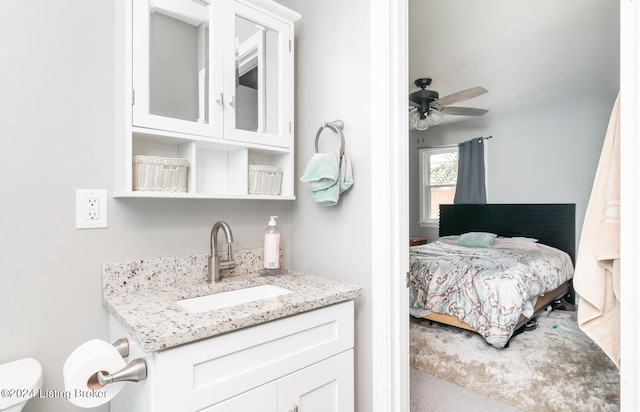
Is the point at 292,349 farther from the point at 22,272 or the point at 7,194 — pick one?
the point at 7,194

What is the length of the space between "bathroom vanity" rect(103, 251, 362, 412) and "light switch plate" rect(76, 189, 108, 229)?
0.16 m

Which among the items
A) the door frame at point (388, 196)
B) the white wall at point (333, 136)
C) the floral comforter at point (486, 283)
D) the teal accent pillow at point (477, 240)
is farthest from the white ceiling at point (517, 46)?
the floral comforter at point (486, 283)

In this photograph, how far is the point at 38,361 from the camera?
1.10m

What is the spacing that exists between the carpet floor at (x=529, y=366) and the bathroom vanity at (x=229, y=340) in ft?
4.63

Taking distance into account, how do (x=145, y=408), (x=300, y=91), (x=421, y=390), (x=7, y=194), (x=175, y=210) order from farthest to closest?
(x=421, y=390) → (x=300, y=91) → (x=175, y=210) → (x=7, y=194) → (x=145, y=408)

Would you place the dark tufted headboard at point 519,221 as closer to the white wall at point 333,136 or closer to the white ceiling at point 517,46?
the white ceiling at point 517,46

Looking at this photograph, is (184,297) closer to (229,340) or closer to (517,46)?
(229,340)

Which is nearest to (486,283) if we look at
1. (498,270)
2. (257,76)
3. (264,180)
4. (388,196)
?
(498,270)

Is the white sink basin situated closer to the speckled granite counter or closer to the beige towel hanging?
the speckled granite counter

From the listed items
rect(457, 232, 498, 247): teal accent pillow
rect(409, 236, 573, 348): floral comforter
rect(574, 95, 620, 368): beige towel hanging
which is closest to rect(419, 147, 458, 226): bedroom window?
rect(457, 232, 498, 247): teal accent pillow

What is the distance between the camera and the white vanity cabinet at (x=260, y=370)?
2.82 ft

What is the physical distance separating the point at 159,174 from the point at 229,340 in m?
0.64
